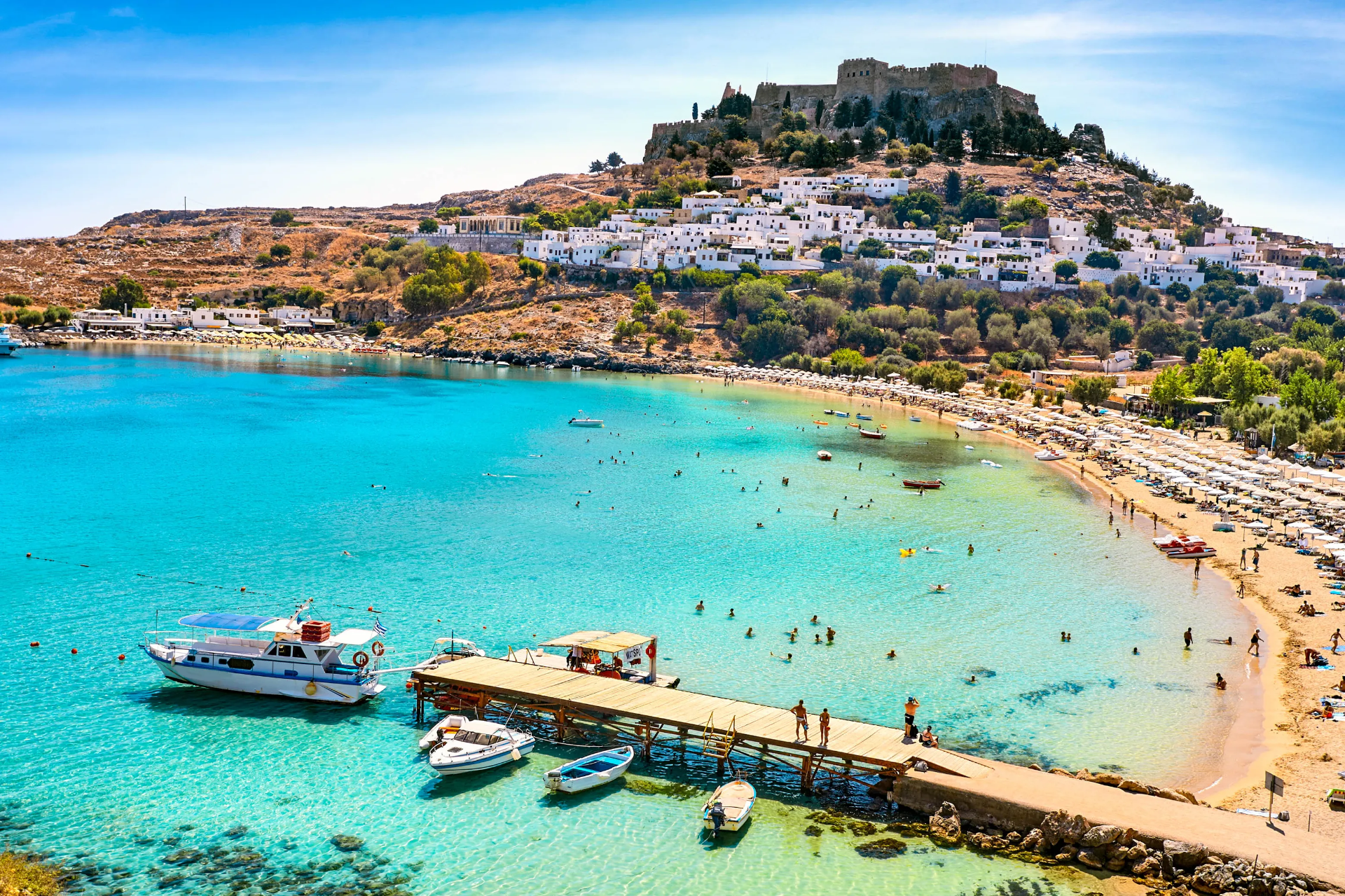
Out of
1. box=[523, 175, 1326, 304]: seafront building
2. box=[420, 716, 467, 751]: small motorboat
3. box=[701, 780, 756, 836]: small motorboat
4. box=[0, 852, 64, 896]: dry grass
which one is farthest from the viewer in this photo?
box=[523, 175, 1326, 304]: seafront building

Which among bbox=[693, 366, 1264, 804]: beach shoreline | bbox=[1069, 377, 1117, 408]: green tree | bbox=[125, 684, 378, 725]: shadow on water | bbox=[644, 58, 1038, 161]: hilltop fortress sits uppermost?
bbox=[644, 58, 1038, 161]: hilltop fortress

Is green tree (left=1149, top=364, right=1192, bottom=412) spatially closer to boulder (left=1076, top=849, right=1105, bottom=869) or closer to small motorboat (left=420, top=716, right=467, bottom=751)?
boulder (left=1076, top=849, right=1105, bottom=869)

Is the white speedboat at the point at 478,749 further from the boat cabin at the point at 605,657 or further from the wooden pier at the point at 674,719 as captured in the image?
the boat cabin at the point at 605,657

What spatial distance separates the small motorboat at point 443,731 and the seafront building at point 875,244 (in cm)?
9435

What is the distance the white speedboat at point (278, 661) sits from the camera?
905 inches

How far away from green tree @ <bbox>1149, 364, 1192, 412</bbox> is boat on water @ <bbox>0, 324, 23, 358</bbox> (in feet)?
323

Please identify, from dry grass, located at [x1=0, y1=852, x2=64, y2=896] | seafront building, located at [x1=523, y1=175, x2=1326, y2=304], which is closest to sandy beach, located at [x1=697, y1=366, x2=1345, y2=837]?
dry grass, located at [x1=0, y1=852, x2=64, y2=896]

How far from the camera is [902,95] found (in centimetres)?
13788

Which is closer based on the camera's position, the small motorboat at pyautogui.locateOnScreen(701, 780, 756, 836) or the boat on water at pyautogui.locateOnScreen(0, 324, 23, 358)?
the small motorboat at pyautogui.locateOnScreen(701, 780, 756, 836)

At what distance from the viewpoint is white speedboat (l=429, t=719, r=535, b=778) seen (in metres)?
20.0

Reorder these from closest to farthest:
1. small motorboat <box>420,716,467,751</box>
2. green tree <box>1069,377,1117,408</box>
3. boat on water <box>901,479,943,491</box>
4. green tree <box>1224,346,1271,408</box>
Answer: small motorboat <box>420,716,467,751</box>
boat on water <box>901,479,943,491</box>
green tree <box>1224,346,1271,408</box>
green tree <box>1069,377,1117,408</box>

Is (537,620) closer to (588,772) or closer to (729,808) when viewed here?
(588,772)

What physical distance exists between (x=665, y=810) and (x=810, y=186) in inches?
4533

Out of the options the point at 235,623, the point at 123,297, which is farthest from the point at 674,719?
the point at 123,297
